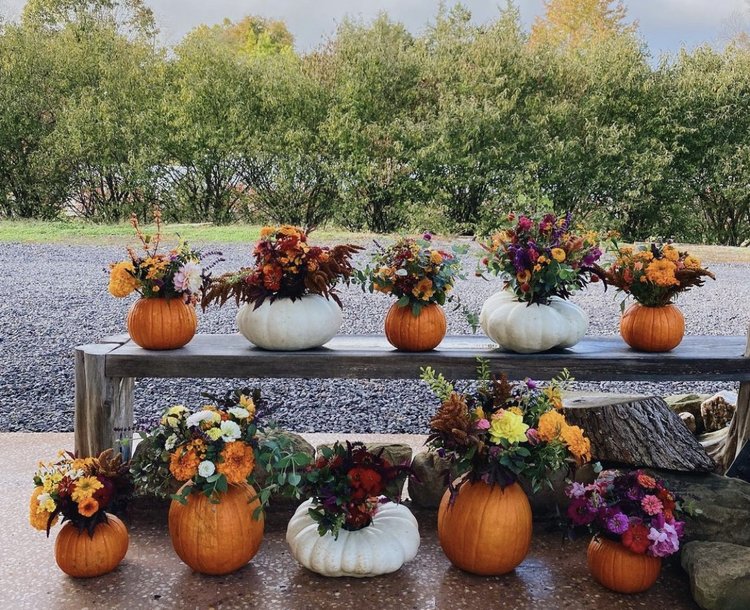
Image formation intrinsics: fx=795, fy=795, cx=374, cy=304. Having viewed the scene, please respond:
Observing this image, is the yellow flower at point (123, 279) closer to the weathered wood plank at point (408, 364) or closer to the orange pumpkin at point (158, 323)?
the orange pumpkin at point (158, 323)

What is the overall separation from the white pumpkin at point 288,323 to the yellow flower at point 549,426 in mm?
652

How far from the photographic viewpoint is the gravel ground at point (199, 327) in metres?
3.55

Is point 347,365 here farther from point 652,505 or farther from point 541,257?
point 652,505

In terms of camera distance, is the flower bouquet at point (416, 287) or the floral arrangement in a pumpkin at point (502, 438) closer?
the floral arrangement in a pumpkin at point (502, 438)

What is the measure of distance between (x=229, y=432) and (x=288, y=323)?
39 centimetres

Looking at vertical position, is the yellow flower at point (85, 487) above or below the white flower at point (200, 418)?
below

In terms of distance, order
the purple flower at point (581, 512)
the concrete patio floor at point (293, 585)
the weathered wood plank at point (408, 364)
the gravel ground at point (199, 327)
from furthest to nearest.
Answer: the gravel ground at point (199, 327) → the weathered wood plank at point (408, 364) → the purple flower at point (581, 512) → the concrete patio floor at point (293, 585)

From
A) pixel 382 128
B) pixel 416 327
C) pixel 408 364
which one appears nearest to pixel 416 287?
pixel 416 327

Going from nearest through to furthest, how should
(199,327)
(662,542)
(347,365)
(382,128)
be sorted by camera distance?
(662,542) → (347,365) → (199,327) → (382,128)

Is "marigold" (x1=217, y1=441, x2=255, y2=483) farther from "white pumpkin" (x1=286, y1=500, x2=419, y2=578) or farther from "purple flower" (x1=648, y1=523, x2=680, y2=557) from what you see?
"purple flower" (x1=648, y1=523, x2=680, y2=557)

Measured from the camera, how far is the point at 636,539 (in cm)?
182

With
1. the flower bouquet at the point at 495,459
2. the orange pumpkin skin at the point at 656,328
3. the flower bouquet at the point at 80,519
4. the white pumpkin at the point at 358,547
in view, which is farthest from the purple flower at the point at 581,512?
the flower bouquet at the point at 80,519

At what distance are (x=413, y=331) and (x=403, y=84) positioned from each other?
4603mm

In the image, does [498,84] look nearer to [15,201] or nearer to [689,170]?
[689,170]
